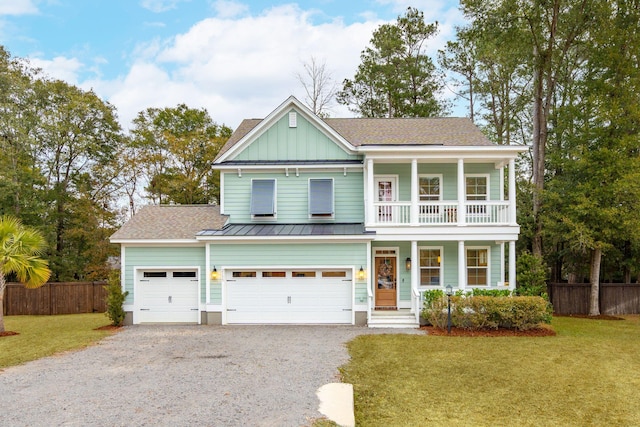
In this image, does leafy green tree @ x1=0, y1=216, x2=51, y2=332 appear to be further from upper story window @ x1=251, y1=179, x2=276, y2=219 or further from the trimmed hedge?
the trimmed hedge

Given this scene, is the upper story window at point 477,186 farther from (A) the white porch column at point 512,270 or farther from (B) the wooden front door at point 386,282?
(B) the wooden front door at point 386,282

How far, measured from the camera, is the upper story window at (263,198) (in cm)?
1559

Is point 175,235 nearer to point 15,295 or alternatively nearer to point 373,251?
point 373,251

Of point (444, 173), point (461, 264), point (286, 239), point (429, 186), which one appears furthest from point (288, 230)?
point (444, 173)

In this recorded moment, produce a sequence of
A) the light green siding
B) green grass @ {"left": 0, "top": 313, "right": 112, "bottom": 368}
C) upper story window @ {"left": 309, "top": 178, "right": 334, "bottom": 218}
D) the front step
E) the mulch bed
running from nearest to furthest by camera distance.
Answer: green grass @ {"left": 0, "top": 313, "right": 112, "bottom": 368} → the mulch bed → the front step → upper story window @ {"left": 309, "top": 178, "right": 334, "bottom": 218} → the light green siding

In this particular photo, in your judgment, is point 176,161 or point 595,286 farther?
point 176,161

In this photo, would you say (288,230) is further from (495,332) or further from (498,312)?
(495,332)

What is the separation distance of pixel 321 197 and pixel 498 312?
23.4ft

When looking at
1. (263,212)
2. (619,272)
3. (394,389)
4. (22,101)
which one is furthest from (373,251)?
(22,101)

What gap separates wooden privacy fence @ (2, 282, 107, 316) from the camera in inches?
771

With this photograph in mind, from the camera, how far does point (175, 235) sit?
47.3 ft

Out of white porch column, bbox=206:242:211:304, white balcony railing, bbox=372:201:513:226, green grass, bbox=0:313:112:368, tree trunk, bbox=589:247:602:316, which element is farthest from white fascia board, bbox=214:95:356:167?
tree trunk, bbox=589:247:602:316

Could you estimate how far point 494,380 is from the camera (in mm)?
7832

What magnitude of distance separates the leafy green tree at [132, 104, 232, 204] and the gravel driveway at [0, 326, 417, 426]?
14.3 meters
